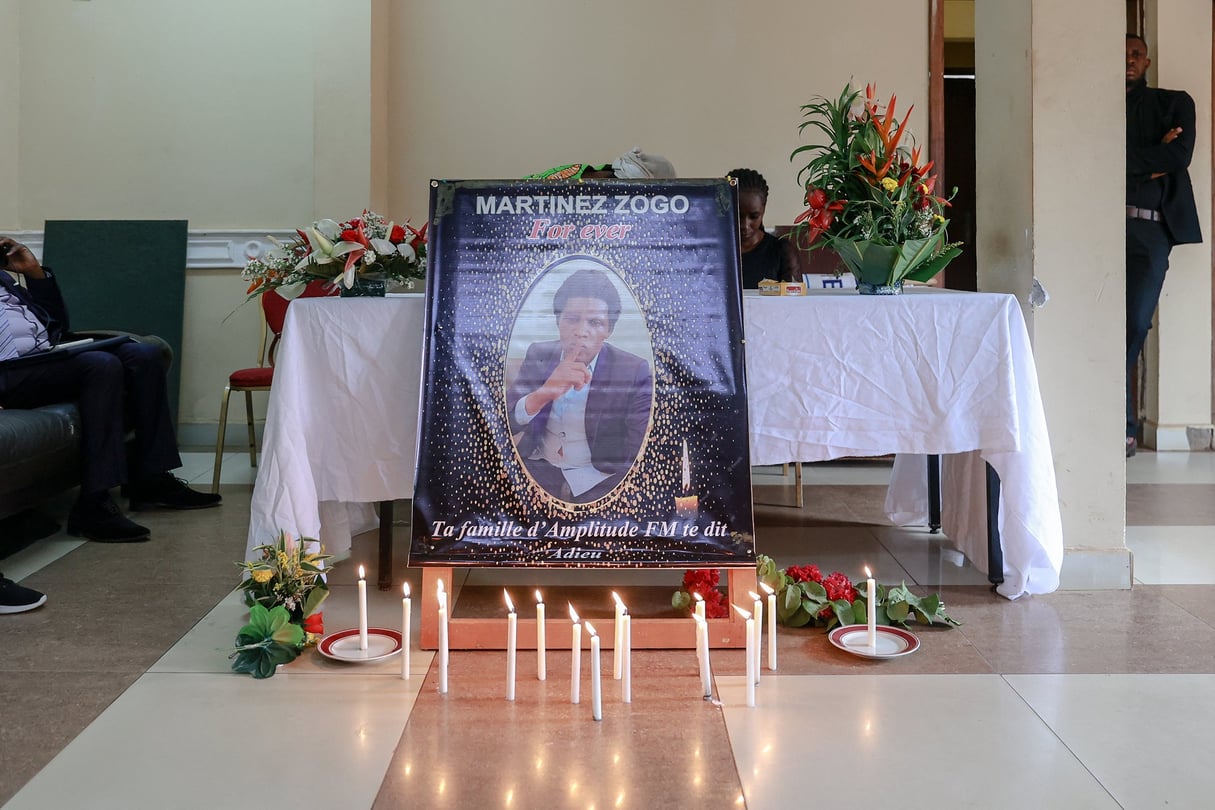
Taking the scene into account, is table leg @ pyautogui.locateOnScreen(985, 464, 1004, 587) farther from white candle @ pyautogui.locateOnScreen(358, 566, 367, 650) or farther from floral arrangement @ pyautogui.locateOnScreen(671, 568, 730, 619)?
white candle @ pyautogui.locateOnScreen(358, 566, 367, 650)

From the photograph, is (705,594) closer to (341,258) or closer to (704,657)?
(704,657)

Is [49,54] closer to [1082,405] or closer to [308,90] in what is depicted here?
[308,90]

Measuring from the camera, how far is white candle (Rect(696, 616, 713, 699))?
251 centimetres

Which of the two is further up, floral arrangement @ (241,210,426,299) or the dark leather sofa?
floral arrangement @ (241,210,426,299)

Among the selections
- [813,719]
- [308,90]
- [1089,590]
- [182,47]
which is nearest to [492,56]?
[308,90]

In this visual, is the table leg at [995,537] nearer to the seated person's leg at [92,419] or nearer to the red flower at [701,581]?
the red flower at [701,581]

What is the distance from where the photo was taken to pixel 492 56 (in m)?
5.85

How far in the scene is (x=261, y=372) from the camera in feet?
16.3

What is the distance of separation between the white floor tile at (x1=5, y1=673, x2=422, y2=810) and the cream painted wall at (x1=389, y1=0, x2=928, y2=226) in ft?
11.7

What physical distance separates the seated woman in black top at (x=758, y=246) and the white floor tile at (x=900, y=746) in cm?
235

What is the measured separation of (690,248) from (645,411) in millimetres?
410

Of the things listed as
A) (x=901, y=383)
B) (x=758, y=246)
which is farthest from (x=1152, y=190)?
(x=901, y=383)

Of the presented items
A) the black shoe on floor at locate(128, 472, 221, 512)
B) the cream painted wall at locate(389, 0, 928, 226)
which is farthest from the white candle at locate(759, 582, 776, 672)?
the cream painted wall at locate(389, 0, 928, 226)

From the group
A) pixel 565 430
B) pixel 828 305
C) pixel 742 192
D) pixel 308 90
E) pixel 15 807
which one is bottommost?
pixel 15 807
